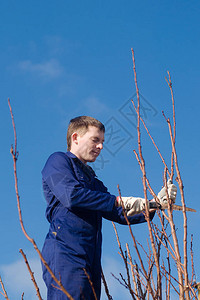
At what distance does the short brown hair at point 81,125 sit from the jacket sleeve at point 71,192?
366 mm

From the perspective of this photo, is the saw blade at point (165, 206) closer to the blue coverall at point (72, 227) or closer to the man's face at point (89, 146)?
the blue coverall at point (72, 227)

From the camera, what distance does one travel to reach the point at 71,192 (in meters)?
2.43

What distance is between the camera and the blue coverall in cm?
231

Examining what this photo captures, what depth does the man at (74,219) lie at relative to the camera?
7.61 feet

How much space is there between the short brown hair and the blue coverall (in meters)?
0.32

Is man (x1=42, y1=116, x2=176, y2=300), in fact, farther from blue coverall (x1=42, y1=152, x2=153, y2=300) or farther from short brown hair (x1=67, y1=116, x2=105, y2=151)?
short brown hair (x1=67, y1=116, x2=105, y2=151)

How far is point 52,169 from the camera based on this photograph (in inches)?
103

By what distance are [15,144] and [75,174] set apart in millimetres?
1003

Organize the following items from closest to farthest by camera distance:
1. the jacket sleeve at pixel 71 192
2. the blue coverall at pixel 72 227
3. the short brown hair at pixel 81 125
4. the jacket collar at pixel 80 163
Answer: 1. the blue coverall at pixel 72 227
2. the jacket sleeve at pixel 71 192
3. the jacket collar at pixel 80 163
4. the short brown hair at pixel 81 125

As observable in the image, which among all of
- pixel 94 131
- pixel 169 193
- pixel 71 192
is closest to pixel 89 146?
pixel 94 131

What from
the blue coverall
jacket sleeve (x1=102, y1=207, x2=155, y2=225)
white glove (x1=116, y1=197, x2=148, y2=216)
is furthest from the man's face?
white glove (x1=116, y1=197, x2=148, y2=216)

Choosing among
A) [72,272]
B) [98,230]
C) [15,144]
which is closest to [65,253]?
[72,272]

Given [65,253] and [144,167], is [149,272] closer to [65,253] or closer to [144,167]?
[65,253]

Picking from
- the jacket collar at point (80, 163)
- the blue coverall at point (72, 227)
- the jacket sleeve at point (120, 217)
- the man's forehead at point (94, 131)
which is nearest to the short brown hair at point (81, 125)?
the man's forehead at point (94, 131)
